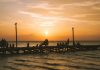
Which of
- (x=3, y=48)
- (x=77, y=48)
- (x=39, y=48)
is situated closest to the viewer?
(x=3, y=48)

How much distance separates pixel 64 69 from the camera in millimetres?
28250

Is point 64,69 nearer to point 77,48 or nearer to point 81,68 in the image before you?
point 81,68

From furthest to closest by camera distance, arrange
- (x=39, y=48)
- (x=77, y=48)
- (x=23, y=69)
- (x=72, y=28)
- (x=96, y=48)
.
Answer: (x=72, y=28), (x=96, y=48), (x=77, y=48), (x=39, y=48), (x=23, y=69)

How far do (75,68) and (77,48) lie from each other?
33.0 metres

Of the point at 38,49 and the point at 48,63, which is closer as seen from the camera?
the point at 48,63

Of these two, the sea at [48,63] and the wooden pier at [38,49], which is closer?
the sea at [48,63]

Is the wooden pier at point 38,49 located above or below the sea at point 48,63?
above

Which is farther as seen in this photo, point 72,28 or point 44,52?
point 72,28

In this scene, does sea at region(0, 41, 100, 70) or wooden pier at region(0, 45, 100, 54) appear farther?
wooden pier at region(0, 45, 100, 54)

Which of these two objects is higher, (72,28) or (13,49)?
(72,28)

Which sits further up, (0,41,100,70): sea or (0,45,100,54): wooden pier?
(0,45,100,54): wooden pier

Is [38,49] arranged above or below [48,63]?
above

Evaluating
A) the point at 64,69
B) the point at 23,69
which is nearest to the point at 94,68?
the point at 64,69

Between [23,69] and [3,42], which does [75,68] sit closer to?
[23,69]
